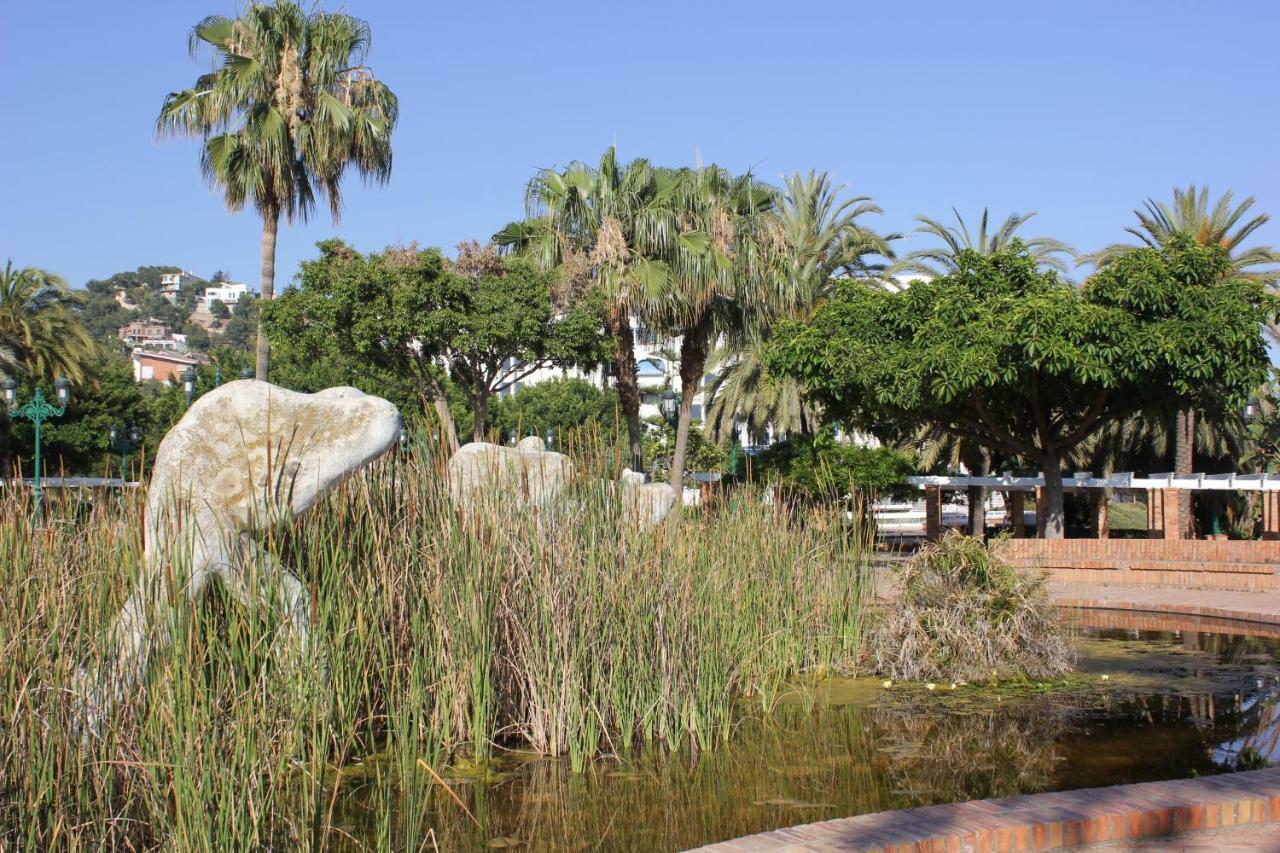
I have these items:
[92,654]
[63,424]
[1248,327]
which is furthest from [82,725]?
[63,424]

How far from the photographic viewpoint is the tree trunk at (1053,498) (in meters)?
18.9

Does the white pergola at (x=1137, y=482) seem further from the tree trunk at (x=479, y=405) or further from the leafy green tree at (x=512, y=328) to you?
the tree trunk at (x=479, y=405)

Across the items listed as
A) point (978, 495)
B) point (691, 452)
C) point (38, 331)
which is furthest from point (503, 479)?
point (691, 452)

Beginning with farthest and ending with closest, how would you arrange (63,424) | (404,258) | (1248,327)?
(63,424), (404,258), (1248,327)

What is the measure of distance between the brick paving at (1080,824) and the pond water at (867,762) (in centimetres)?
56

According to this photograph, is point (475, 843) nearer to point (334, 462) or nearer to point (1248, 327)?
point (334, 462)

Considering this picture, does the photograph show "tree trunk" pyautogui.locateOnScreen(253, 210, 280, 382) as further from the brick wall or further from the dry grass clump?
the dry grass clump

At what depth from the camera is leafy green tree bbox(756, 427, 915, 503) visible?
2091cm

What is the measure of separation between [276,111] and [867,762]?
16.4m

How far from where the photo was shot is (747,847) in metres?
4.05

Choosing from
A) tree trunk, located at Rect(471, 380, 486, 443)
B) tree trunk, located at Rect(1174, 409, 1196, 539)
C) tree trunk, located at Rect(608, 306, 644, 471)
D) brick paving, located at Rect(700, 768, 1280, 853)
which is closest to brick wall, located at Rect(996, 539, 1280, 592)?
tree trunk, located at Rect(608, 306, 644, 471)

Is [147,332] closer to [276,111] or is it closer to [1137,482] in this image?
[276,111]

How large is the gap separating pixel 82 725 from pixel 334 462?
1729mm

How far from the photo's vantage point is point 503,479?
6.24 metres
